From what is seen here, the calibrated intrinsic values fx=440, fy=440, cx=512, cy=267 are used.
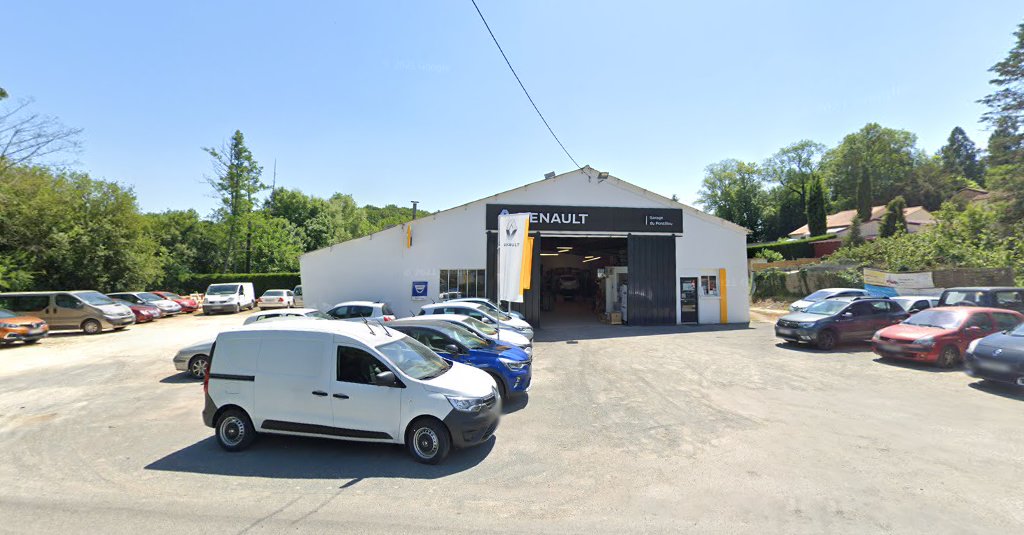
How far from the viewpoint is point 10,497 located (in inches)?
181

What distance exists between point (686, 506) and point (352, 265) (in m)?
17.4

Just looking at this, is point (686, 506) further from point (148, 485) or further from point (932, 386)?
point (932, 386)

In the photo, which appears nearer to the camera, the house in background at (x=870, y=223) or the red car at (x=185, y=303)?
the red car at (x=185, y=303)

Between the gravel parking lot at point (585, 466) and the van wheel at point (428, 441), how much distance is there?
0.16m

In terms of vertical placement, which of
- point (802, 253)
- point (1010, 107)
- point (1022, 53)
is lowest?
point (802, 253)

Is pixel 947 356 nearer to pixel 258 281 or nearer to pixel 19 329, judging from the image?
pixel 19 329

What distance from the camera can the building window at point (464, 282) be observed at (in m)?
19.2

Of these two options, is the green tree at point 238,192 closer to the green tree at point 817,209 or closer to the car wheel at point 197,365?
the car wheel at point 197,365

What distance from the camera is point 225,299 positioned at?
2722 cm

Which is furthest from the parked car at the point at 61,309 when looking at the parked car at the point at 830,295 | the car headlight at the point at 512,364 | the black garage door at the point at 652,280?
the parked car at the point at 830,295

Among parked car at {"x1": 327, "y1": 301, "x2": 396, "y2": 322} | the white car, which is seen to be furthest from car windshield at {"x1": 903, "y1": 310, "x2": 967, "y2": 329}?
parked car at {"x1": 327, "y1": 301, "x2": 396, "y2": 322}

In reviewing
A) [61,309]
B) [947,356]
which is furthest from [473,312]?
[61,309]

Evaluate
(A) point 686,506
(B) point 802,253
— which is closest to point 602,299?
(A) point 686,506

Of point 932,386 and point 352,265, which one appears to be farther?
point 352,265
